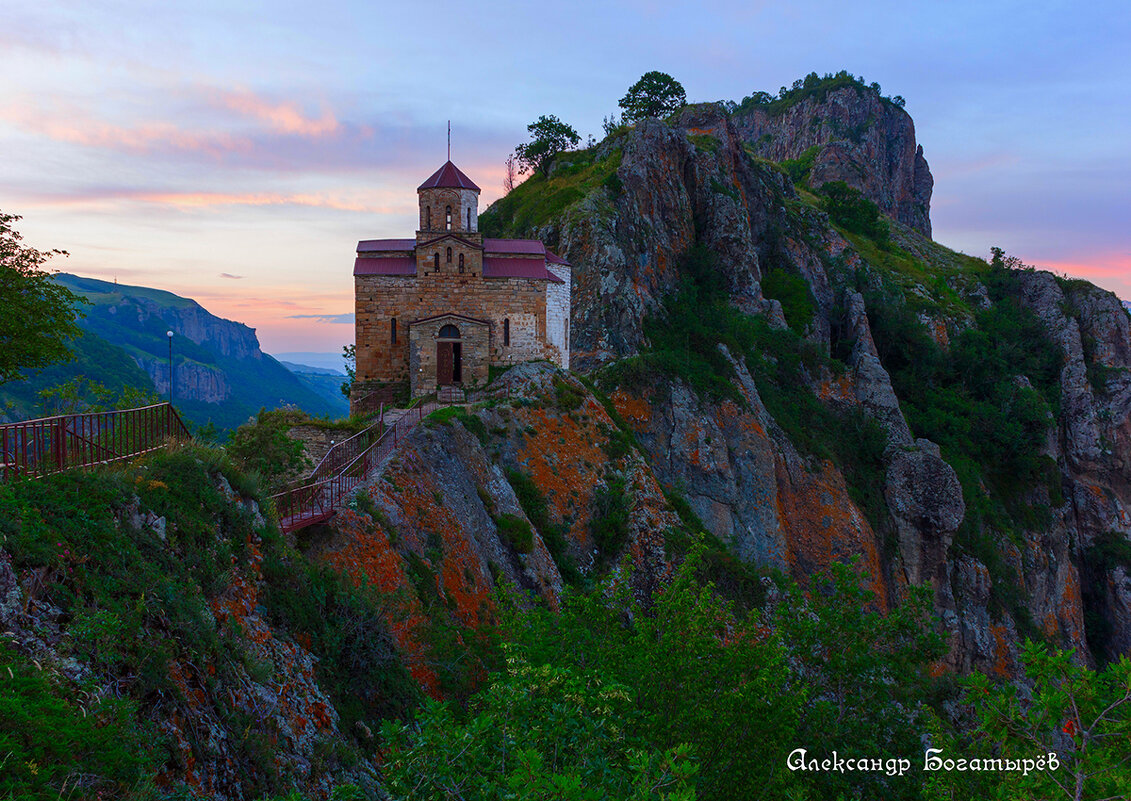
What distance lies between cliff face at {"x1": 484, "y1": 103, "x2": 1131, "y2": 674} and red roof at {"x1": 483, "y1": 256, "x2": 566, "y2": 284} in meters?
7.20

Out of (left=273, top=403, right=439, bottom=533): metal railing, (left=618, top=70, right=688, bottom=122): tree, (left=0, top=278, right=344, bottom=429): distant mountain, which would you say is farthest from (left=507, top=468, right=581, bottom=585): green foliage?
(left=0, top=278, right=344, bottom=429): distant mountain

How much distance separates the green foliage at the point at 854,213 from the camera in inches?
2820

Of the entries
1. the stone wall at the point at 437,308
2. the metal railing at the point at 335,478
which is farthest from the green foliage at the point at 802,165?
the metal railing at the point at 335,478

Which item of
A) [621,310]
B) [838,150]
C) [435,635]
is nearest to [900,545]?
[621,310]

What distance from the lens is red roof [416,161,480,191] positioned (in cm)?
3481

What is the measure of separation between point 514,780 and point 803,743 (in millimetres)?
7943

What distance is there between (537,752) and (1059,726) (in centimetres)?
669

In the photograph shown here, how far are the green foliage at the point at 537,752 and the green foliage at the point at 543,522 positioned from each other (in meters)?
14.5

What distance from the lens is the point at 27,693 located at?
6.10 m

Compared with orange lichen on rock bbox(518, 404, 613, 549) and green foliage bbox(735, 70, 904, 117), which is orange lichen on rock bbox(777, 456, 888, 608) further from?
green foliage bbox(735, 70, 904, 117)

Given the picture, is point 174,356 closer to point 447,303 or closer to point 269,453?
point 447,303

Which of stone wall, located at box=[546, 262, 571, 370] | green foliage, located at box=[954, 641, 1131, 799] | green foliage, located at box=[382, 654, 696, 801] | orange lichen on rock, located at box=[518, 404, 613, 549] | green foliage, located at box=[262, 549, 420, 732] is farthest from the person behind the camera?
stone wall, located at box=[546, 262, 571, 370]

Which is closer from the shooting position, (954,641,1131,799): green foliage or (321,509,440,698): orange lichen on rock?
(954,641,1131,799): green foliage

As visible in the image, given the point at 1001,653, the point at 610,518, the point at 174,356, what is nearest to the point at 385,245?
the point at 610,518
